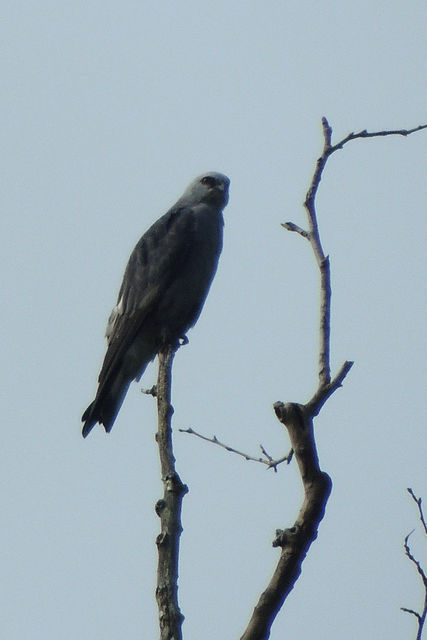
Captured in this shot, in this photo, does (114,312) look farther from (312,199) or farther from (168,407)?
(312,199)

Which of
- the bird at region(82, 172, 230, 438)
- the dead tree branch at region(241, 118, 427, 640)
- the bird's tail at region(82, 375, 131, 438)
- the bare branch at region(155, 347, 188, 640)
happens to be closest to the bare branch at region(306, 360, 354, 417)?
the dead tree branch at region(241, 118, 427, 640)

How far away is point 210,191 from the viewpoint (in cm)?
848

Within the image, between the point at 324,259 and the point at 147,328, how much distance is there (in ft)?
Answer: 13.8

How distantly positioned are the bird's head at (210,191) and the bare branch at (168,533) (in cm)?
392

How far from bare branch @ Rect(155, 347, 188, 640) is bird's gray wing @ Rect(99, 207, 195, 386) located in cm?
253

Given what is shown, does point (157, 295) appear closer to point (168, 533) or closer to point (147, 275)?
point (147, 275)

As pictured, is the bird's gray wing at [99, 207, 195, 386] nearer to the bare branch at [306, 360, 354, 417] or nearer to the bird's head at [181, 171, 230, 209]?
the bird's head at [181, 171, 230, 209]

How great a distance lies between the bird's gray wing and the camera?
23.8 ft

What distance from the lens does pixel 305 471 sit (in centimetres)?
325

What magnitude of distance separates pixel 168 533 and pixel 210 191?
5.07 m

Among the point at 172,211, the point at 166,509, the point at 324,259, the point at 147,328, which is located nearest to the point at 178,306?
the point at 147,328

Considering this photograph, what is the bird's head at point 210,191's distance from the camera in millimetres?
8438

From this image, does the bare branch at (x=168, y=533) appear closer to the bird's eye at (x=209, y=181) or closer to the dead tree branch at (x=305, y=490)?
the dead tree branch at (x=305, y=490)

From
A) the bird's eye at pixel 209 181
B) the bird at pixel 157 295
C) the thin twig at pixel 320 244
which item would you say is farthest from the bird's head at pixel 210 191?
the thin twig at pixel 320 244
